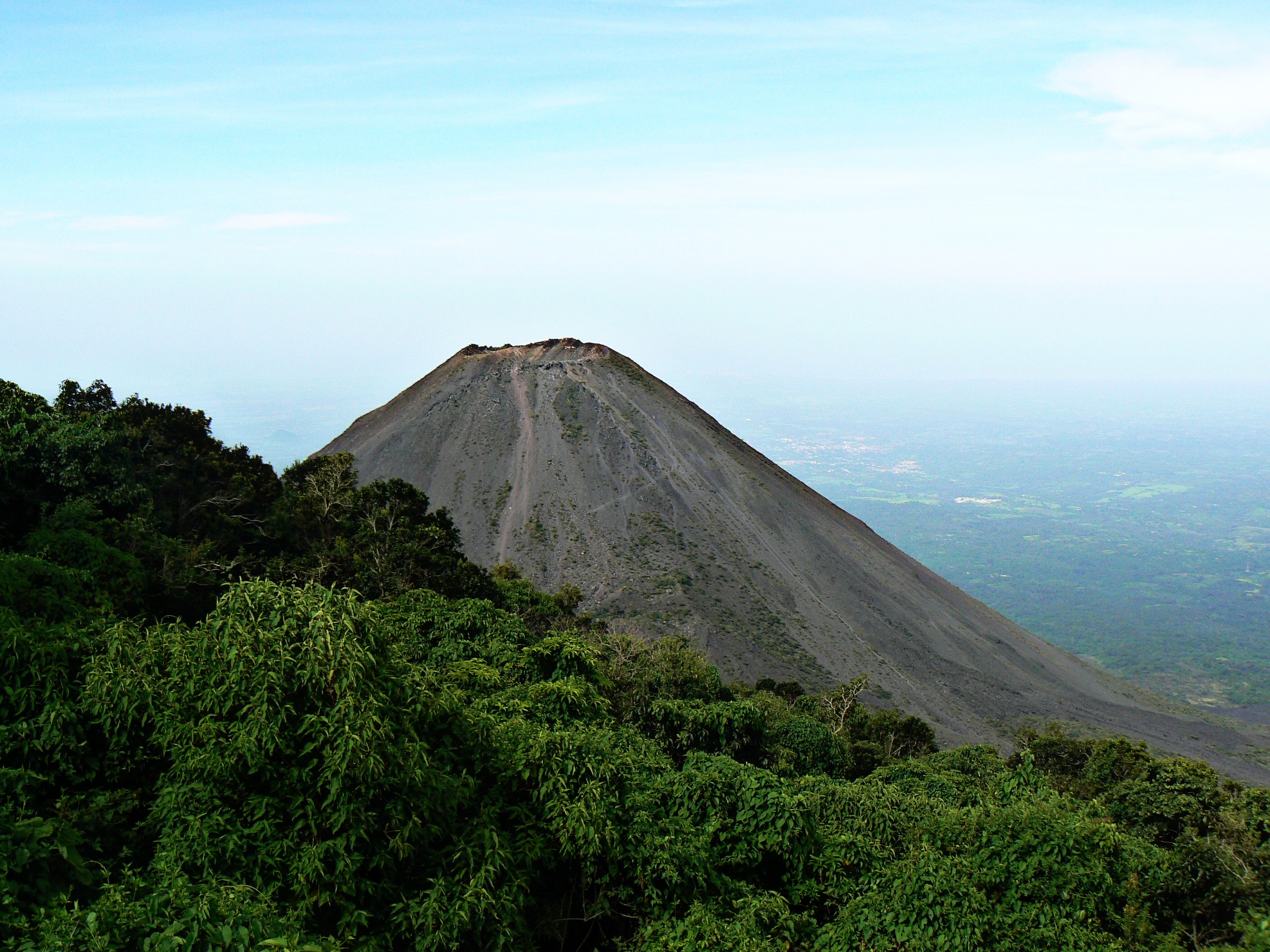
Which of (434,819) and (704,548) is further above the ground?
(704,548)

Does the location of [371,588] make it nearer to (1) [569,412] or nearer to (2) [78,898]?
(2) [78,898]

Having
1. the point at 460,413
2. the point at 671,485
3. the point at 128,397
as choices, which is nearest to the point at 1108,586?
the point at 671,485

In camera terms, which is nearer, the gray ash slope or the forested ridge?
the forested ridge

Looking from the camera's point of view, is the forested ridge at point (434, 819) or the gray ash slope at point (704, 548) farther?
the gray ash slope at point (704, 548)

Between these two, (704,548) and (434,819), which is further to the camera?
(704,548)
